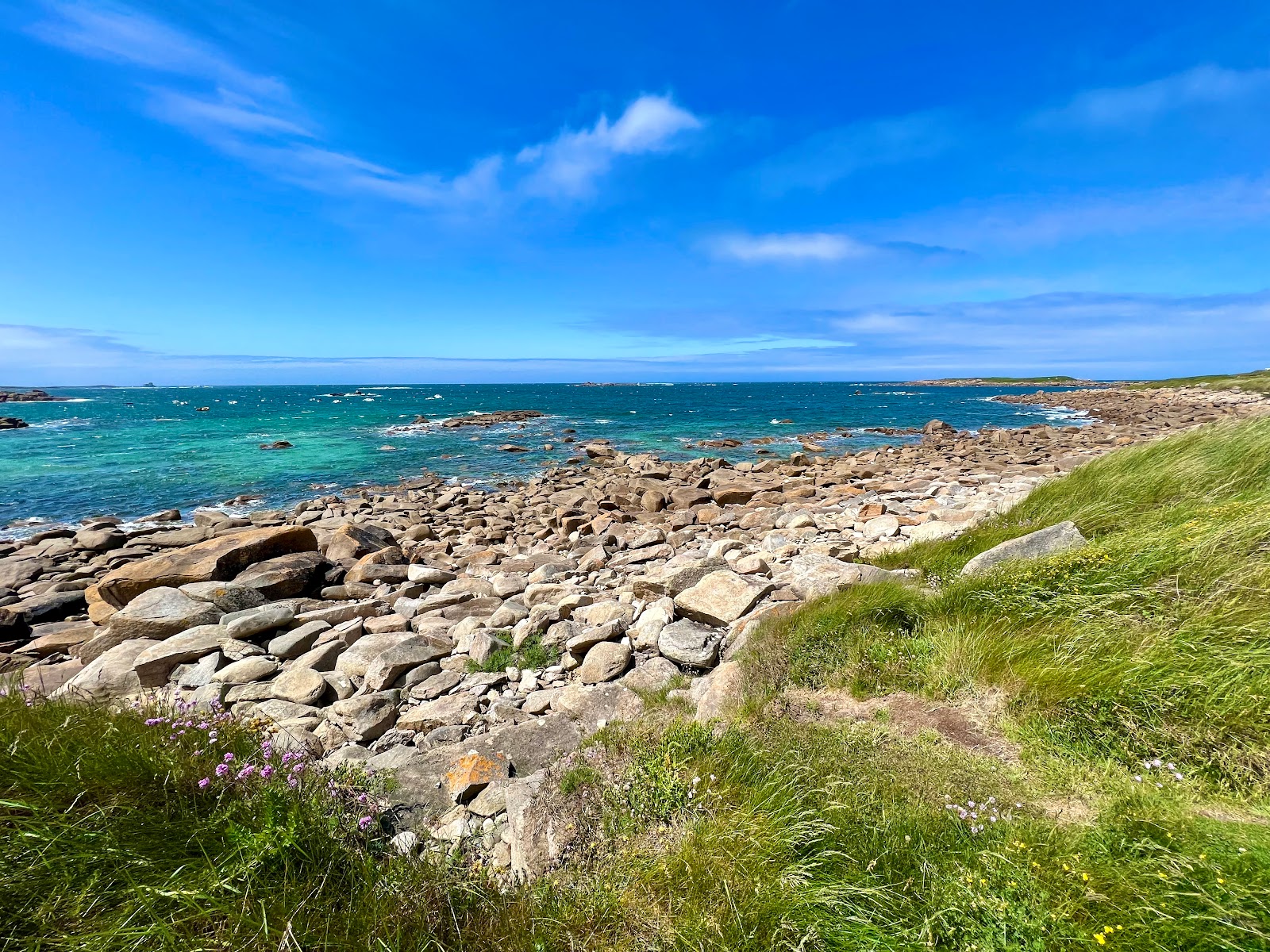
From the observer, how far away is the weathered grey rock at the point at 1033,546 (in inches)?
233

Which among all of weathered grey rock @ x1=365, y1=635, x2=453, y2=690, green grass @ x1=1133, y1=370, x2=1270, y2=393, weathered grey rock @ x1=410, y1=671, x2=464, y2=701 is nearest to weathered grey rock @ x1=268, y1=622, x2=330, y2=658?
weathered grey rock @ x1=365, y1=635, x2=453, y2=690

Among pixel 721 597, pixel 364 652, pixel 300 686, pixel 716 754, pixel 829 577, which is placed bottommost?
pixel 300 686

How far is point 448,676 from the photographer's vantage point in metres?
6.00

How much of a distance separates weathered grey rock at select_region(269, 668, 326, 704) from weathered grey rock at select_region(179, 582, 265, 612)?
10.9 ft

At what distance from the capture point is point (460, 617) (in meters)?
7.89

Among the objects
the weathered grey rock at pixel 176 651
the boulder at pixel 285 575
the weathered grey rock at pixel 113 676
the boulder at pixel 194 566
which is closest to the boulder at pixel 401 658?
the weathered grey rock at pixel 176 651

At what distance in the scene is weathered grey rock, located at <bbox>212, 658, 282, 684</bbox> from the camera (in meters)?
6.15

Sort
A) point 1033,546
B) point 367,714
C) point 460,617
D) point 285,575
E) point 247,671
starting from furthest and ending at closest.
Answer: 1. point 285,575
2. point 460,617
3. point 247,671
4. point 1033,546
5. point 367,714

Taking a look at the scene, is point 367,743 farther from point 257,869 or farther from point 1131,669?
point 1131,669

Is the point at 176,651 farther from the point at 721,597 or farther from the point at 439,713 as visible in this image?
the point at 721,597

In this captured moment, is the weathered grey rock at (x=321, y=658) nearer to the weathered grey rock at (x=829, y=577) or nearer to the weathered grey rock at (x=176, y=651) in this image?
the weathered grey rock at (x=176, y=651)

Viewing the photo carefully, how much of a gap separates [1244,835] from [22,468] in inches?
1638

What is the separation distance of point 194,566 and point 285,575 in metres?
2.04

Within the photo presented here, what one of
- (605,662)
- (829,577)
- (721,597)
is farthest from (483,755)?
(829,577)
